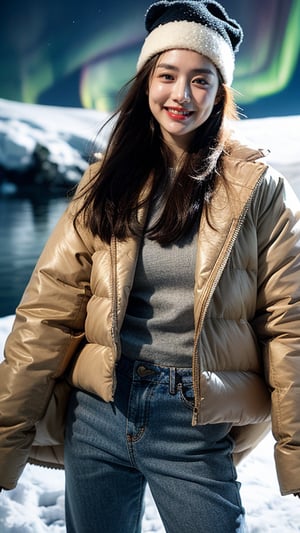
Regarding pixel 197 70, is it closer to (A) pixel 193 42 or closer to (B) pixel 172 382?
(A) pixel 193 42

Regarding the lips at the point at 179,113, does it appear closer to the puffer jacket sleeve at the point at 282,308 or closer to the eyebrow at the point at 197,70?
the eyebrow at the point at 197,70

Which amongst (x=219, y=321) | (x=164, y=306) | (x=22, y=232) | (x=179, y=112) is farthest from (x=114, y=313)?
(x=22, y=232)

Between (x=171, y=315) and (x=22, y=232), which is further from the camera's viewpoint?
(x=22, y=232)

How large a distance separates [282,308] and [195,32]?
57cm

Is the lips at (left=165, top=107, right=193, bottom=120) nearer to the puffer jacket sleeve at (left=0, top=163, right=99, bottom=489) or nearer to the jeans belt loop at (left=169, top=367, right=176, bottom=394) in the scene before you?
the puffer jacket sleeve at (left=0, top=163, right=99, bottom=489)

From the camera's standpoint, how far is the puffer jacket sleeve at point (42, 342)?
133 cm

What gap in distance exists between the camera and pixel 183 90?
1.20 m

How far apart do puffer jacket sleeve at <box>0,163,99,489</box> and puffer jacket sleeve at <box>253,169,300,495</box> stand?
378 millimetres

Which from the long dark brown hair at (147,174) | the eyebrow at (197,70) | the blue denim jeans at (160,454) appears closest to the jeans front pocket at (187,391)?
the blue denim jeans at (160,454)

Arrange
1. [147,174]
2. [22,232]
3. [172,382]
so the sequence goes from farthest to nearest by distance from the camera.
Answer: [22,232] → [147,174] → [172,382]

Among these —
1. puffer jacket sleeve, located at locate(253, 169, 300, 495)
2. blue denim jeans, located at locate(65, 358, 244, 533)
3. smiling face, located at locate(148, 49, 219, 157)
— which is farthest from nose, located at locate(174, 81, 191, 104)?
blue denim jeans, located at locate(65, 358, 244, 533)

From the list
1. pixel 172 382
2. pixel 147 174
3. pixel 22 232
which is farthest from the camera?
pixel 22 232

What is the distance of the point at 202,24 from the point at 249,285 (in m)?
0.54

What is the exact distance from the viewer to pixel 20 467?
1.37 metres
